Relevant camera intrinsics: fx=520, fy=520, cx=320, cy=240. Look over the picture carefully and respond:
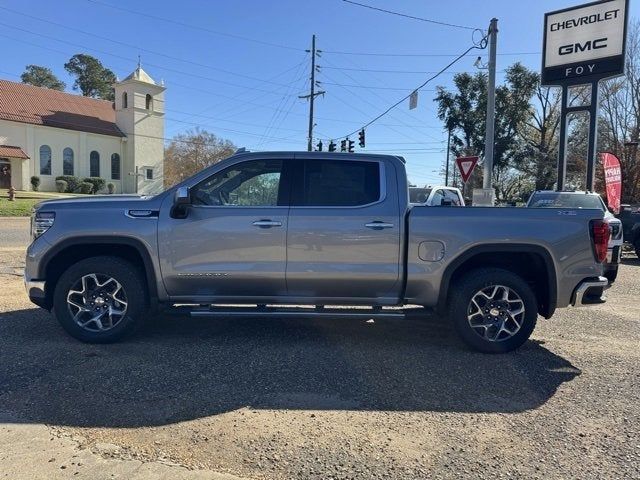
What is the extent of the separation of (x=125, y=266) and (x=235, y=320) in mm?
1627

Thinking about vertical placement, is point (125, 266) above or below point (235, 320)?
above

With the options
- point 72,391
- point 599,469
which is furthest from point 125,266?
point 599,469

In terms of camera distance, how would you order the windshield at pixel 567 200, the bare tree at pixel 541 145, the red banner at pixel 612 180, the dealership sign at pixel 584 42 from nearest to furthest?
the windshield at pixel 567 200 < the dealership sign at pixel 584 42 < the red banner at pixel 612 180 < the bare tree at pixel 541 145

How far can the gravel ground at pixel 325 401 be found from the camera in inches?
127

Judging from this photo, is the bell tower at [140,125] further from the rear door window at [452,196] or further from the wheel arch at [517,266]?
the wheel arch at [517,266]

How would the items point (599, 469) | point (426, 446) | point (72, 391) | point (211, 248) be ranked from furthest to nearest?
point (211, 248) < point (72, 391) < point (426, 446) < point (599, 469)

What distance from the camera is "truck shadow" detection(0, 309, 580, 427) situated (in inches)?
155

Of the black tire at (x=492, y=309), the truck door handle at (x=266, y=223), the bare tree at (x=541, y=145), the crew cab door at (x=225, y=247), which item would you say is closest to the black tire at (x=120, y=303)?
the crew cab door at (x=225, y=247)

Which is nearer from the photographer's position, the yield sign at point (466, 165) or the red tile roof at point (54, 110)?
the yield sign at point (466, 165)

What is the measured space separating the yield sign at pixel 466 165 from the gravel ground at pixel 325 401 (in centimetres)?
925

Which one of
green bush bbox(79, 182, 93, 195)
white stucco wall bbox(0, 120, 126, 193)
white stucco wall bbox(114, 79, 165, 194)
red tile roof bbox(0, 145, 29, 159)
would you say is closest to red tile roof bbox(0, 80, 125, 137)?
white stucco wall bbox(0, 120, 126, 193)

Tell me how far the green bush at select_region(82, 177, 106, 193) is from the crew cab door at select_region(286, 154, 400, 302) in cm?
4933

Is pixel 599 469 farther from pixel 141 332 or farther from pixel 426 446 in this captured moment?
pixel 141 332

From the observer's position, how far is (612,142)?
3322 cm
